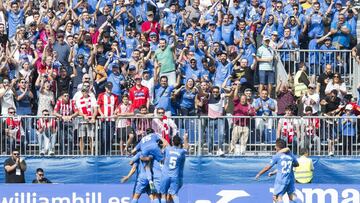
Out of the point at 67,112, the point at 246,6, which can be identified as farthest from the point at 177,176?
the point at 246,6

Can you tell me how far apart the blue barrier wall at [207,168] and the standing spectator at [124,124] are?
445 millimetres

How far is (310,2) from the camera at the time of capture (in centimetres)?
4694

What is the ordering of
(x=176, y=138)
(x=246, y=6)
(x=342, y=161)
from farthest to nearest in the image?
(x=246, y=6) → (x=342, y=161) → (x=176, y=138)

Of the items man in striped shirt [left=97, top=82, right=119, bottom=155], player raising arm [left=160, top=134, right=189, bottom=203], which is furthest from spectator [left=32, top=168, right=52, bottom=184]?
player raising arm [left=160, top=134, right=189, bottom=203]

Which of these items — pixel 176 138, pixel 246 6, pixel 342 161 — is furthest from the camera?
pixel 246 6

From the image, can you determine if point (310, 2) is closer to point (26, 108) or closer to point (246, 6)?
point (246, 6)

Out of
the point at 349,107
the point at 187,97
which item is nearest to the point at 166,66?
the point at 187,97

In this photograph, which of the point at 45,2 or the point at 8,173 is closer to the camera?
the point at 8,173

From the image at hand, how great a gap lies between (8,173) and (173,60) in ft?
17.6

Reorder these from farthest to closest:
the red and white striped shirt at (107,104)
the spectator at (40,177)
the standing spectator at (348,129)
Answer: the red and white striped shirt at (107,104) < the standing spectator at (348,129) < the spectator at (40,177)

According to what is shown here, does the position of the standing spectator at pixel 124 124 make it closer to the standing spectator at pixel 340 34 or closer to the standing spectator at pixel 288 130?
the standing spectator at pixel 288 130

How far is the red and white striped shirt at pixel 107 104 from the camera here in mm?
42656

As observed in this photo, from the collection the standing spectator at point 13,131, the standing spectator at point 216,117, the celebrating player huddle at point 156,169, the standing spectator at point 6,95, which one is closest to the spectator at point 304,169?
the standing spectator at point 216,117

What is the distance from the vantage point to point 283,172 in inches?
1547
